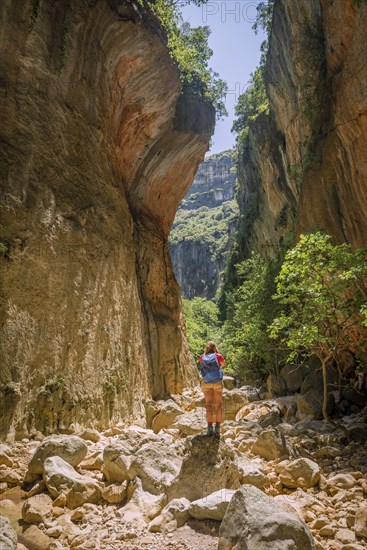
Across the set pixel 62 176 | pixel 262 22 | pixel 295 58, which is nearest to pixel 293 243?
pixel 295 58

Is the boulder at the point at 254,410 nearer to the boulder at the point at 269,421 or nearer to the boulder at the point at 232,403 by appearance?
the boulder at the point at 232,403

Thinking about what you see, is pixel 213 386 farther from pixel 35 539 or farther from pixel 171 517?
pixel 35 539

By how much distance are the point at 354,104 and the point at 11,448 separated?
12.6m

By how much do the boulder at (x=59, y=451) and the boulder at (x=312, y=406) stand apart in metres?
6.55

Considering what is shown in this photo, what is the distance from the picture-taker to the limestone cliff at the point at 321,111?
36.2 ft

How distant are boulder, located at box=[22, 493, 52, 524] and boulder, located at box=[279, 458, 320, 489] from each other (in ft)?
11.0

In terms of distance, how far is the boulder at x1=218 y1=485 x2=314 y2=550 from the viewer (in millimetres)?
3297

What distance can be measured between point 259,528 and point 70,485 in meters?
2.87

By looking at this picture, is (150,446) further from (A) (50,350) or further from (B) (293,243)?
(B) (293,243)

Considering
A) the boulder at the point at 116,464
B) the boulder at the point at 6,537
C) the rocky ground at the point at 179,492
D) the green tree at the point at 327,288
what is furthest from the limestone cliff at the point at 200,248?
the boulder at the point at 6,537

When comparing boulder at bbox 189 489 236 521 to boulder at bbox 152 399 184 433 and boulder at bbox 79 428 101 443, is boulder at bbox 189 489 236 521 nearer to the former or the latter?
boulder at bbox 79 428 101 443

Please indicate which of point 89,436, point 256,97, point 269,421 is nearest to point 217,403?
point 89,436

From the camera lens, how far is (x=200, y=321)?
1451 inches

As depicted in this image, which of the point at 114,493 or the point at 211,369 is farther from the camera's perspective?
the point at 211,369
